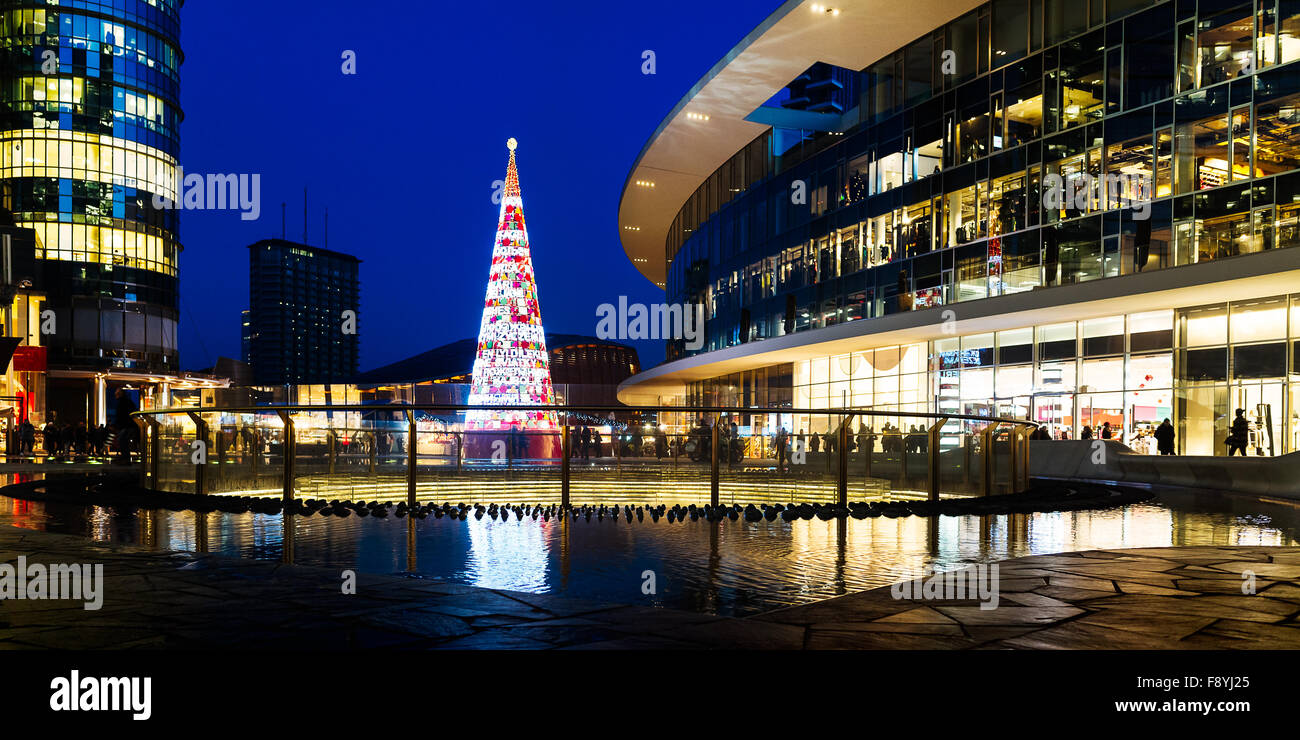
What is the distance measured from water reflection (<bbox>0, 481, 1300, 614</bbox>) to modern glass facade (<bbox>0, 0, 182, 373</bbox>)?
6991 centimetres

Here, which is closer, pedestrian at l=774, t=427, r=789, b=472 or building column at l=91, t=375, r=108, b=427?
pedestrian at l=774, t=427, r=789, b=472

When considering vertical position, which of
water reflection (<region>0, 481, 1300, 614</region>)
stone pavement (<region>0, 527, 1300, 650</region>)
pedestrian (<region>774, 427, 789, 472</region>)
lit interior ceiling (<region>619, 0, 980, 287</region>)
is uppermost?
lit interior ceiling (<region>619, 0, 980, 287</region>)

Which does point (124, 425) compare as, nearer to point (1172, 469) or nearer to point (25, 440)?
point (25, 440)

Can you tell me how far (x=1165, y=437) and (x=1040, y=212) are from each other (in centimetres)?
756

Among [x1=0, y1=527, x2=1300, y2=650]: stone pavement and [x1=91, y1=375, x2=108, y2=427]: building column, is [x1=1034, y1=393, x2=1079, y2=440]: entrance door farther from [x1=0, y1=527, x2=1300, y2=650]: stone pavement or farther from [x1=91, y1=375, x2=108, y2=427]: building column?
[x1=91, y1=375, x2=108, y2=427]: building column

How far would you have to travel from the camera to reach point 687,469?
1243cm

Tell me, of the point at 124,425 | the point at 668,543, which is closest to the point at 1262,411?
the point at 668,543

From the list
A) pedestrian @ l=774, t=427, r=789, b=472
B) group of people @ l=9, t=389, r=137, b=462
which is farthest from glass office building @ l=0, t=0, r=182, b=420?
pedestrian @ l=774, t=427, r=789, b=472

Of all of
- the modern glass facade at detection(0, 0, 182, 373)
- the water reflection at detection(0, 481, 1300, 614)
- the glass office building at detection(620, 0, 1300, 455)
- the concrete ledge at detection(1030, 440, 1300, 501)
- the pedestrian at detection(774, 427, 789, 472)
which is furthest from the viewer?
the modern glass facade at detection(0, 0, 182, 373)

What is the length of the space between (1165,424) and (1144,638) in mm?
24409

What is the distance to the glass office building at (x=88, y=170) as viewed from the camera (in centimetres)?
7212

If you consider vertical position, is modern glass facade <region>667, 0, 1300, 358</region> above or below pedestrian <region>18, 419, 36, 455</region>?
above

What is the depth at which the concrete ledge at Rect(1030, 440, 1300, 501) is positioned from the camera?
17.6 meters
